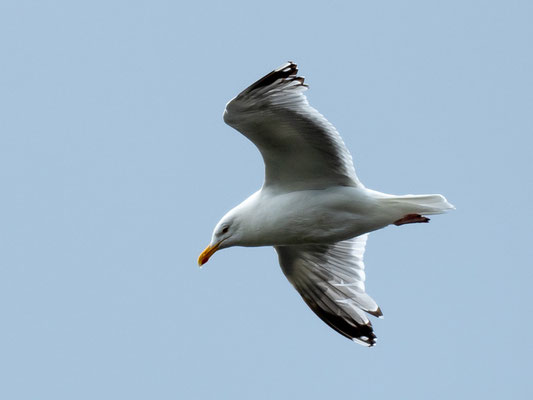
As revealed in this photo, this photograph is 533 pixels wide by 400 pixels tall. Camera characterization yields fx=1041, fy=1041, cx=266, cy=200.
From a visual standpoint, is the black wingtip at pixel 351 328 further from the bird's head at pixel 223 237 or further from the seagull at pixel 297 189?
the bird's head at pixel 223 237

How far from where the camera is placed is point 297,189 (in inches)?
375

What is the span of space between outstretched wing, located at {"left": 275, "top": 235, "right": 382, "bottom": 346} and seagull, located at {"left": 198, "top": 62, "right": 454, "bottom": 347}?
2.65 feet

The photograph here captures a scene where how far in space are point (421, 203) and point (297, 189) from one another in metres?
1.13

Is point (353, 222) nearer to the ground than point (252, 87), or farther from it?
nearer to the ground

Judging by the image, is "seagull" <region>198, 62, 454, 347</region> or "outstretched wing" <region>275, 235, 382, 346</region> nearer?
"seagull" <region>198, 62, 454, 347</region>

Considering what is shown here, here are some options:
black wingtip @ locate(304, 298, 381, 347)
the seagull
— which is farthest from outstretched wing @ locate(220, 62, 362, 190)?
black wingtip @ locate(304, 298, 381, 347)

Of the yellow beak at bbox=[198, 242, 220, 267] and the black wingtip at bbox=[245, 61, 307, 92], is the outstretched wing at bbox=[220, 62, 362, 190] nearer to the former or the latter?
the black wingtip at bbox=[245, 61, 307, 92]

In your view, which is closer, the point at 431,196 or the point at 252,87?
the point at 252,87

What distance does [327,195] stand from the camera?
9.40 meters

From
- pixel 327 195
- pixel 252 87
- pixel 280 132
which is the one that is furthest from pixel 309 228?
pixel 252 87

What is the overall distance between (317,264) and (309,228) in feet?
4.63

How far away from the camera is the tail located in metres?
9.24

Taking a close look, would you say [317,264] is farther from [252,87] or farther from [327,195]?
[252,87]

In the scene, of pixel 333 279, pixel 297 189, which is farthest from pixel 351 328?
pixel 297 189
